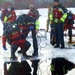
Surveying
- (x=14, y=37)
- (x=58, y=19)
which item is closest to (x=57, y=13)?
(x=58, y=19)

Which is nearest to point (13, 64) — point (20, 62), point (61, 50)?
point (20, 62)

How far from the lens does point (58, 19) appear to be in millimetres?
8320

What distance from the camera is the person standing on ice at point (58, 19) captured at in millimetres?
8094

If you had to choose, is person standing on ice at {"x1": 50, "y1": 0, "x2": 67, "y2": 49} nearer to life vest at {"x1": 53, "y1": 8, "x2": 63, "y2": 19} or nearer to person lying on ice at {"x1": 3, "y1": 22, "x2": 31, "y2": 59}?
life vest at {"x1": 53, "y1": 8, "x2": 63, "y2": 19}

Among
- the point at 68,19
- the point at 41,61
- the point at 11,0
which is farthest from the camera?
the point at 11,0

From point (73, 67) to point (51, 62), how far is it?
2.61 ft

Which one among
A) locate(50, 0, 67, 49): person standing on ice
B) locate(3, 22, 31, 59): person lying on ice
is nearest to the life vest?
locate(50, 0, 67, 49): person standing on ice

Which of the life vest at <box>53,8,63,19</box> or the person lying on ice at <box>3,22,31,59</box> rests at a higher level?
the life vest at <box>53,8,63,19</box>

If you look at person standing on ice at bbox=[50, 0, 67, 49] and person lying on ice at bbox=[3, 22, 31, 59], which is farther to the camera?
person standing on ice at bbox=[50, 0, 67, 49]

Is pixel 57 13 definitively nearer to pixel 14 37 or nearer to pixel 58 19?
pixel 58 19

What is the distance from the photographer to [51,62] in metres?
6.50

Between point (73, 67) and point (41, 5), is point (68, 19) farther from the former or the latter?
point (41, 5)

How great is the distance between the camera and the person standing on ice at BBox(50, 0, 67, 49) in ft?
26.6

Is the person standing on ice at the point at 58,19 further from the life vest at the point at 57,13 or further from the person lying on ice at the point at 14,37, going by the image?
the person lying on ice at the point at 14,37
